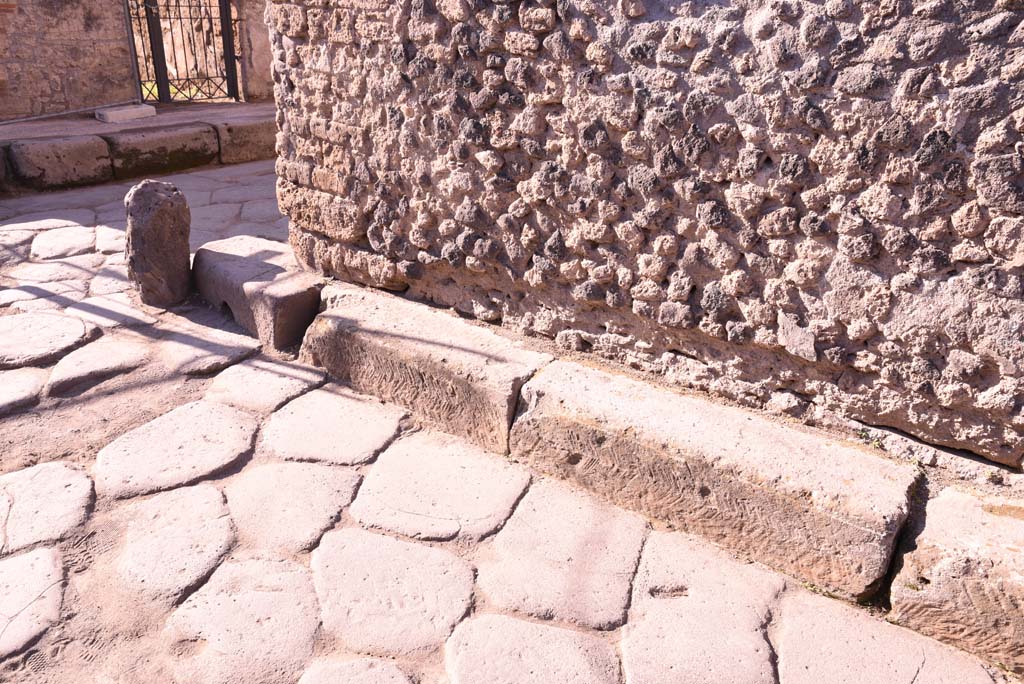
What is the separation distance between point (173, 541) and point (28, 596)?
0.33 metres

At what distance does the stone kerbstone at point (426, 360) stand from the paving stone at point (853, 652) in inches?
38.0

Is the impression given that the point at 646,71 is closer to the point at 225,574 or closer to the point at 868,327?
the point at 868,327

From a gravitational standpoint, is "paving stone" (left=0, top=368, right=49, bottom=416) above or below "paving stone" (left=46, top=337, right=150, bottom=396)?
below

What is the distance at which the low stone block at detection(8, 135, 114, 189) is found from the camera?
5.35 metres

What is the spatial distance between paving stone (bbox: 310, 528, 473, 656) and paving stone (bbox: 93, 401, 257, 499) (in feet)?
1.74

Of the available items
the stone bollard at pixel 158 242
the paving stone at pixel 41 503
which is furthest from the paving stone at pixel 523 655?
the stone bollard at pixel 158 242

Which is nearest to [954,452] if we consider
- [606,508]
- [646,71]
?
[606,508]

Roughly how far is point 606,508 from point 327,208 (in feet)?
5.08

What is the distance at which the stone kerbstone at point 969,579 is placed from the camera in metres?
1.73

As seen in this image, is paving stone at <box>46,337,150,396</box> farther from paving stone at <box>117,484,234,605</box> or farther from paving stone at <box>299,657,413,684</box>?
paving stone at <box>299,657,413,684</box>

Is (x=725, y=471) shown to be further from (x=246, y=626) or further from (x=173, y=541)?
(x=173, y=541)

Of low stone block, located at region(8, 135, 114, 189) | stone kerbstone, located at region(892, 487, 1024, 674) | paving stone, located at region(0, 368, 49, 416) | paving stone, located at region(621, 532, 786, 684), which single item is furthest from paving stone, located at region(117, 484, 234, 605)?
low stone block, located at region(8, 135, 114, 189)

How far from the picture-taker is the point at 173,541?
2127 millimetres

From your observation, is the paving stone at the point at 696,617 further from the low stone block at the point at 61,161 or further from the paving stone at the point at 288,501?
the low stone block at the point at 61,161
